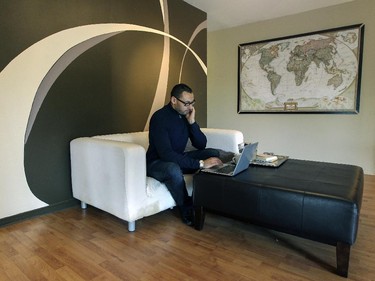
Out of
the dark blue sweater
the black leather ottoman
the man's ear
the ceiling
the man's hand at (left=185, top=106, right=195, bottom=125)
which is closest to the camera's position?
the black leather ottoman

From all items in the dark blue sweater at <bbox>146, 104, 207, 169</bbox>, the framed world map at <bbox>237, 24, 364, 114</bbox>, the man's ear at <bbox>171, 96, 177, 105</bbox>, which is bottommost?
the dark blue sweater at <bbox>146, 104, 207, 169</bbox>

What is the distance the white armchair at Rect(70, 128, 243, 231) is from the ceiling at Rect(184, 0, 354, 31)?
2.42m

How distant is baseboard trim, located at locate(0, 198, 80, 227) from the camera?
6.44 ft

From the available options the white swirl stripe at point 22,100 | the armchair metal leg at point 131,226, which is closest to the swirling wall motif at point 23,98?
the white swirl stripe at point 22,100

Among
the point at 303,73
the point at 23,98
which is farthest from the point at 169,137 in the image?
the point at 303,73

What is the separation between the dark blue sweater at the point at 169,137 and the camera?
6.37ft

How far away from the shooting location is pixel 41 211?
7.05 ft

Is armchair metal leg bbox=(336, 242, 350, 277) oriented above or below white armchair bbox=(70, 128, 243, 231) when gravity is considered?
below

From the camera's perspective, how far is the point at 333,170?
1.79 m

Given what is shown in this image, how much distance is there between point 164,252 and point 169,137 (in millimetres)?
867

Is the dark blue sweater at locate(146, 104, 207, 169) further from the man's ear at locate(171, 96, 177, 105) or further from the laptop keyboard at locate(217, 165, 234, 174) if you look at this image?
the laptop keyboard at locate(217, 165, 234, 174)

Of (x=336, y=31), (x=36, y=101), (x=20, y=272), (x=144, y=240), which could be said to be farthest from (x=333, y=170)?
(x=336, y=31)

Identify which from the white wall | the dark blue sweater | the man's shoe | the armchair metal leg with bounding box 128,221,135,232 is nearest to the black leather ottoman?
the man's shoe

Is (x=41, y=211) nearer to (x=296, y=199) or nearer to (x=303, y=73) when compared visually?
(x=296, y=199)
